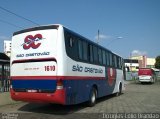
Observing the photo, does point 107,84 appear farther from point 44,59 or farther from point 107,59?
point 44,59

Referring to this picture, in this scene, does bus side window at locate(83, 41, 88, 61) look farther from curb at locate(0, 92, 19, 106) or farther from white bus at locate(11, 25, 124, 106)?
curb at locate(0, 92, 19, 106)

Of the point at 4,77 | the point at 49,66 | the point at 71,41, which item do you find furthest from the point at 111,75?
the point at 49,66

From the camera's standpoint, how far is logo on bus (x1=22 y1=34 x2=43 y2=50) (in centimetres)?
1180

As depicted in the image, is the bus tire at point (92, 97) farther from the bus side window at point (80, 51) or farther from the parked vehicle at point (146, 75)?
the parked vehicle at point (146, 75)

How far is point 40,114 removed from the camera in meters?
11.8

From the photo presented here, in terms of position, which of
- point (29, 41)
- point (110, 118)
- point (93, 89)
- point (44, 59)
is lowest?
point (110, 118)

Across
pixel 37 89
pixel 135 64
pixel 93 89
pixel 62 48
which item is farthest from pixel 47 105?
pixel 135 64

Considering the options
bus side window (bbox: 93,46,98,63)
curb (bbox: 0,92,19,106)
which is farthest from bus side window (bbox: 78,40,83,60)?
curb (bbox: 0,92,19,106)

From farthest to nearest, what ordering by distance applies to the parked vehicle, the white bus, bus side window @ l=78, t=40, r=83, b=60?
1. the parked vehicle
2. bus side window @ l=78, t=40, r=83, b=60
3. the white bus

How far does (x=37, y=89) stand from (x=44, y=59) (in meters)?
1.23

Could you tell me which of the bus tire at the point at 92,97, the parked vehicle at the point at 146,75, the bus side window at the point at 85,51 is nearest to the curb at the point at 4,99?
the bus tire at the point at 92,97

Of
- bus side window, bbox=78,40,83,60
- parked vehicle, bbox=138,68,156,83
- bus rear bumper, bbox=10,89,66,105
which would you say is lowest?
bus rear bumper, bbox=10,89,66,105

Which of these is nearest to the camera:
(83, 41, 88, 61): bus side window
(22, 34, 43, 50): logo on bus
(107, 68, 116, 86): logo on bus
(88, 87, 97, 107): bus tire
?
(22, 34, 43, 50): logo on bus

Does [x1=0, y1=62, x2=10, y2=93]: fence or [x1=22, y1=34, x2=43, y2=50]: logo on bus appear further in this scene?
[x1=0, y1=62, x2=10, y2=93]: fence
